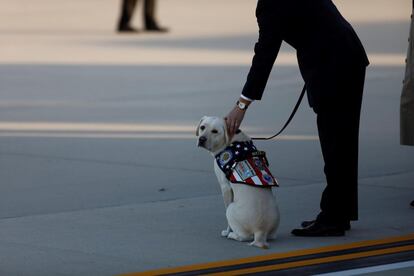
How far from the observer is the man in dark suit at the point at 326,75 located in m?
6.99

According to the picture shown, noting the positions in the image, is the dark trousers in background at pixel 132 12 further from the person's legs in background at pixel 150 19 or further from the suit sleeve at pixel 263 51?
the suit sleeve at pixel 263 51

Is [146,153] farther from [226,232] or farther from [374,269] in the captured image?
[374,269]

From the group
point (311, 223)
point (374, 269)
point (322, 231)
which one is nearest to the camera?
point (374, 269)

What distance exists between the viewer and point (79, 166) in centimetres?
1001

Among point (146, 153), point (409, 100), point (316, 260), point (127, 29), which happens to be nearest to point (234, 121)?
point (316, 260)

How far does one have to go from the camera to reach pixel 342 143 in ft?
23.6

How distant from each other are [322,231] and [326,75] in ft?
3.14

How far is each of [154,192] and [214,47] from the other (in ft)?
39.6

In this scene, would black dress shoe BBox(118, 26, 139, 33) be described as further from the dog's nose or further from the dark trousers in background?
the dog's nose

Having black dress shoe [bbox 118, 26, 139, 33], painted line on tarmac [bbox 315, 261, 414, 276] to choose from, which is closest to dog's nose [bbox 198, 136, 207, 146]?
painted line on tarmac [bbox 315, 261, 414, 276]

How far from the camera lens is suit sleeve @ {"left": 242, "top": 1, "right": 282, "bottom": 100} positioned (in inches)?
275

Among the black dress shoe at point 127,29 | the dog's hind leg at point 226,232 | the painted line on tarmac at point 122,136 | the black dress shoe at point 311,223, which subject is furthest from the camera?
the black dress shoe at point 127,29

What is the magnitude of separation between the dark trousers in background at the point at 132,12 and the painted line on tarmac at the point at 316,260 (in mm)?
17034

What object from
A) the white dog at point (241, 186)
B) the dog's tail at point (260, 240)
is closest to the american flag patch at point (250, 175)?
the white dog at point (241, 186)
